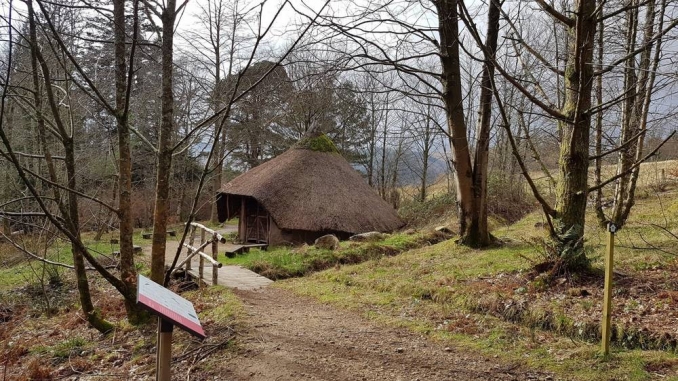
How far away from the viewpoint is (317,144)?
18609mm

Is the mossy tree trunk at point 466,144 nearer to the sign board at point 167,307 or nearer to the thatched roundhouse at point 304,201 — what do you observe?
the thatched roundhouse at point 304,201

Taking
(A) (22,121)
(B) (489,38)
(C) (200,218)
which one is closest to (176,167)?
(C) (200,218)

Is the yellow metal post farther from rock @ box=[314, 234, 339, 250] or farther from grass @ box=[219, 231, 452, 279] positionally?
rock @ box=[314, 234, 339, 250]

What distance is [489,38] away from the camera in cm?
919

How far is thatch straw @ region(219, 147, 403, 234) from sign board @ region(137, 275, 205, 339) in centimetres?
Result: 1244

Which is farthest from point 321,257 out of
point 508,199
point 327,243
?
point 508,199

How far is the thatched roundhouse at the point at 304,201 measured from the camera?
15445mm

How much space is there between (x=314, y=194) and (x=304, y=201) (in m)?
0.50

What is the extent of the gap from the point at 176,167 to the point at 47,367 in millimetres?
20256

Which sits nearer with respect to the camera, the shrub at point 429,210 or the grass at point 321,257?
the grass at point 321,257

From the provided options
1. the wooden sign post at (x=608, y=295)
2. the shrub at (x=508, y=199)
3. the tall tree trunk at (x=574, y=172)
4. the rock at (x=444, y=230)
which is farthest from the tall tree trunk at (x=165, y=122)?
the shrub at (x=508, y=199)

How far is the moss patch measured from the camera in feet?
60.2

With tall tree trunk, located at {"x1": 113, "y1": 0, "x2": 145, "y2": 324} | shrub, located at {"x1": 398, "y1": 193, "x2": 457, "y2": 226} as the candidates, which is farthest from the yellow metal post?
shrub, located at {"x1": 398, "y1": 193, "x2": 457, "y2": 226}

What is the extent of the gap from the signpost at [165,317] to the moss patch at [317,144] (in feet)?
51.8
